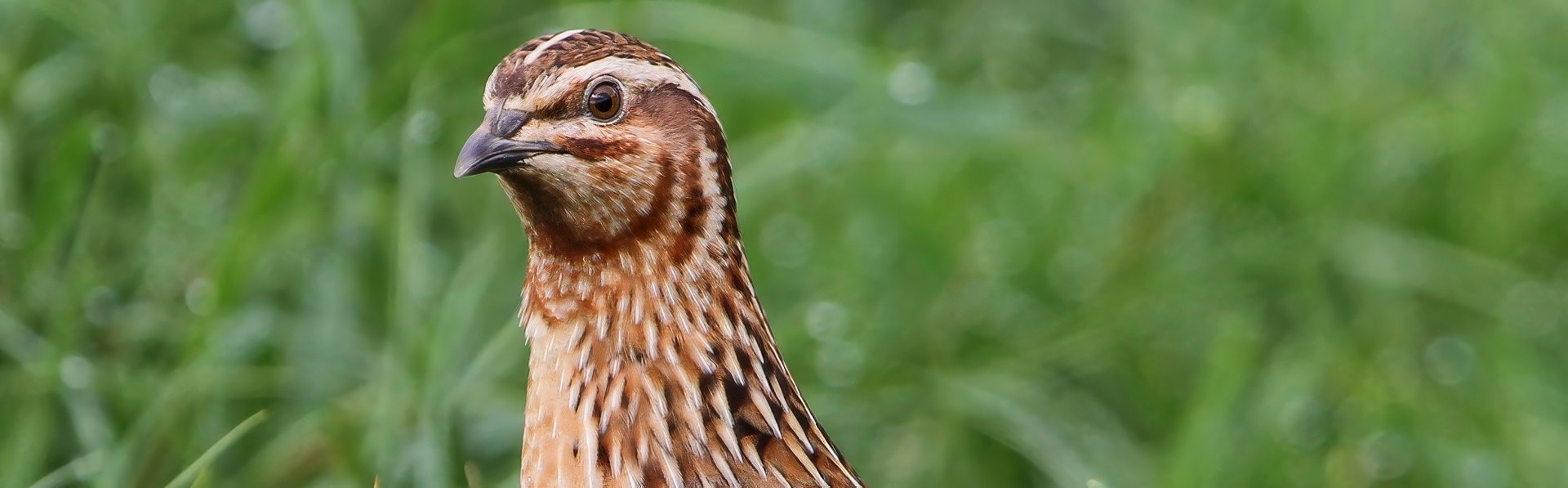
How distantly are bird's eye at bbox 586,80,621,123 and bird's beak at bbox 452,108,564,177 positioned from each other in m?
0.09

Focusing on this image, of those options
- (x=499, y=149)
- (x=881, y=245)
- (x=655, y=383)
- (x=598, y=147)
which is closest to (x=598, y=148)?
(x=598, y=147)

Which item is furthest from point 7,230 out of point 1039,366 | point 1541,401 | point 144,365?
point 1541,401

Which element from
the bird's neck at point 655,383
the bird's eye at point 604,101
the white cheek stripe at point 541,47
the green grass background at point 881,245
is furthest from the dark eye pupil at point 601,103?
the green grass background at point 881,245

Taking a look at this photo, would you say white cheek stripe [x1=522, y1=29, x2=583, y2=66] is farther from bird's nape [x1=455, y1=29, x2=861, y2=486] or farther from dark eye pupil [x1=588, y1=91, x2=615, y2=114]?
dark eye pupil [x1=588, y1=91, x2=615, y2=114]

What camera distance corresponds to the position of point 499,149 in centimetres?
308

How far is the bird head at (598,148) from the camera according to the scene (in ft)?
10.1

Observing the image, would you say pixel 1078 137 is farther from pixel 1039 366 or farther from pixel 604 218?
pixel 604 218

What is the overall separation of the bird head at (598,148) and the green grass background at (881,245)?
3.51ft

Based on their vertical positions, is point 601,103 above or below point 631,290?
above

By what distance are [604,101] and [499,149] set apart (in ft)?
0.60

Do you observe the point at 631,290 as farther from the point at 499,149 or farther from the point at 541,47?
the point at 541,47

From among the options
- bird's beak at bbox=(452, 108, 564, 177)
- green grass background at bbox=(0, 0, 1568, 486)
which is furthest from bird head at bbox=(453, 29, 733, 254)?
green grass background at bbox=(0, 0, 1568, 486)

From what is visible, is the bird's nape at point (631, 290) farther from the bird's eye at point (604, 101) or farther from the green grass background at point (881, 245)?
the green grass background at point (881, 245)

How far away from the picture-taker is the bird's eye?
10.3 feet
